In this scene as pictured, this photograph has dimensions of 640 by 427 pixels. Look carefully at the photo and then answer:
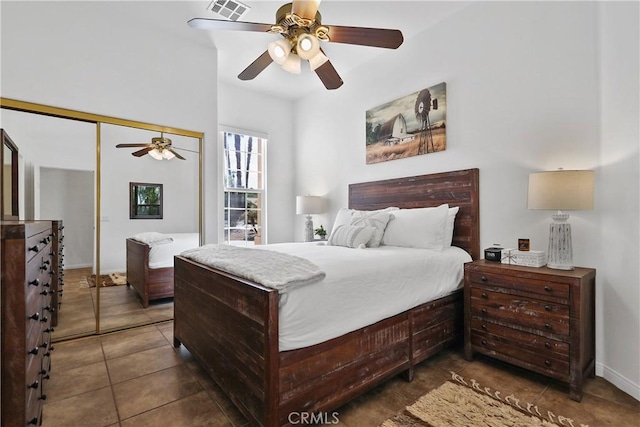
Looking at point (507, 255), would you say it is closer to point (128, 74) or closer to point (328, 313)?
point (328, 313)

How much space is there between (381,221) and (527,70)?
1703 millimetres

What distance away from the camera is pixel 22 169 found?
2.44 m

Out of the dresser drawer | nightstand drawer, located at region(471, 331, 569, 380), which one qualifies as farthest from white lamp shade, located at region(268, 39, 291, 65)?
nightstand drawer, located at region(471, 331, 569, 380)

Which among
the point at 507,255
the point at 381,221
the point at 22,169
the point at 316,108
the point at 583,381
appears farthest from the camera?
the point at 316,108

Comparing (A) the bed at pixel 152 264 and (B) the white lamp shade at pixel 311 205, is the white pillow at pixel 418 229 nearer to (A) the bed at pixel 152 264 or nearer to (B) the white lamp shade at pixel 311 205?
(B) the white lamp shade at pixel 311 205

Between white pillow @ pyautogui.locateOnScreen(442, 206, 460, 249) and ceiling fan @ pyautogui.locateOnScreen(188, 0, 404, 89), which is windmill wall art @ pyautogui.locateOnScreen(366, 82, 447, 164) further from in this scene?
ceiling fan @ pyautogui.locateOnScreen(188, 0, 404, 89)

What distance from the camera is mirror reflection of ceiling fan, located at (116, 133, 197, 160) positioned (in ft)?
10.1

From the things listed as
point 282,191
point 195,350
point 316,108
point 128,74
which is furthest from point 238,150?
point 195,350

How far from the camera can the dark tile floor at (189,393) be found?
1.64 m

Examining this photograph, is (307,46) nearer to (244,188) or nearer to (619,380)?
(619,380)

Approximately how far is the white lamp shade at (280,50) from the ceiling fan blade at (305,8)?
275 millimetres

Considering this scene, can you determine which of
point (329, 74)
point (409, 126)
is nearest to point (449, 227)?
point (409, 126)

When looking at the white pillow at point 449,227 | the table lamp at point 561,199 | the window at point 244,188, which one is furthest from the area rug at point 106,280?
the table lamp at point 561,199

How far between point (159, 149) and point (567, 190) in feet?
11.6
